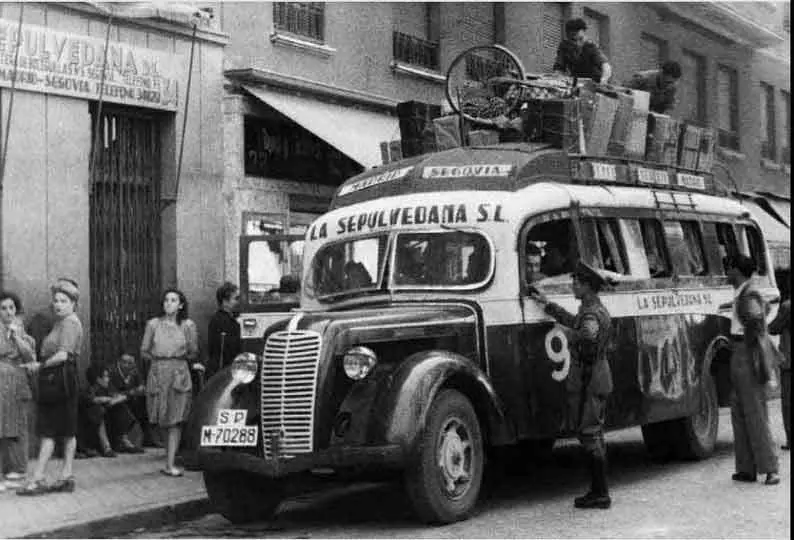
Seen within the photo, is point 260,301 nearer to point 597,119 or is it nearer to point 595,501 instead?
point 597,119

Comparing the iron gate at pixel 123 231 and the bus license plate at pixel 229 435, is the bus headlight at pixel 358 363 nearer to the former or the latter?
the bus license plate at pixel 229 435

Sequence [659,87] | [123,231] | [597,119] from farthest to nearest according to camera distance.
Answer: [123,231], [659,87], [597,119]

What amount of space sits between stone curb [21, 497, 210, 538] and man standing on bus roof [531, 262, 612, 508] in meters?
2.64

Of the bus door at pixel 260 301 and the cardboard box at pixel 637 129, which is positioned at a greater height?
the cardboard box at pixel 637 129

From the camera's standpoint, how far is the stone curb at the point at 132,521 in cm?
866

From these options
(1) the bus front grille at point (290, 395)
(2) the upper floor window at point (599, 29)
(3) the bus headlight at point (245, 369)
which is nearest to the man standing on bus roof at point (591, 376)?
(1) the bus front grille at point (290, 395)

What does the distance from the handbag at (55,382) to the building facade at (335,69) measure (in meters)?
3.02

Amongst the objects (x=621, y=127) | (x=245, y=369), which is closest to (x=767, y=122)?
(x=621, y=127)

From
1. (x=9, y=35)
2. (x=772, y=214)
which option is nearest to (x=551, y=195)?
(x=9, y=35)

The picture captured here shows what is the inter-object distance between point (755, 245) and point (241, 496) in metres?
6.45

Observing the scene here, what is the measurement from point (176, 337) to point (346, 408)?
329 cm

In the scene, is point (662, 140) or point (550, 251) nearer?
point (550, 251)

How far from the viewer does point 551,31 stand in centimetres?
2156

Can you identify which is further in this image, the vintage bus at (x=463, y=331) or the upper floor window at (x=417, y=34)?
the upper floor window at (x=417, y=34)
